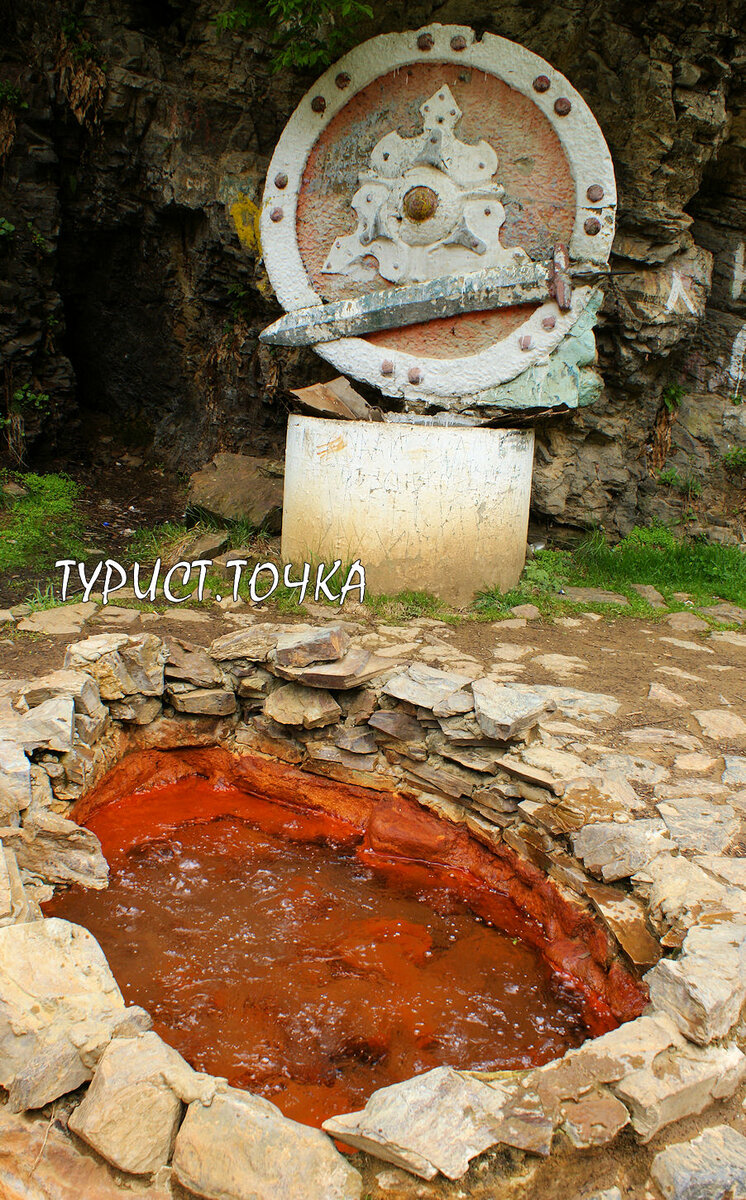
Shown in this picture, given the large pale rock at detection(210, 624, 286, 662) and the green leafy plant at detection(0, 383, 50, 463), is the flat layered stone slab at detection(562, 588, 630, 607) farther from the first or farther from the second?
the green leafy plant at detection(0, 383, 50, 463)

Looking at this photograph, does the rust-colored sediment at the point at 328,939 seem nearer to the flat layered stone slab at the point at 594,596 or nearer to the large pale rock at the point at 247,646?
the large pale rock at the point at 247,646

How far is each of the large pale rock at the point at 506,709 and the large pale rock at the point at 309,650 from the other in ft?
2.01

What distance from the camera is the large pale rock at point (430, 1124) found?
5.49ft

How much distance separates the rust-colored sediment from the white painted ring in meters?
2.46

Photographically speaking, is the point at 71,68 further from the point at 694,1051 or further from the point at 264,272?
the point at 694,1051

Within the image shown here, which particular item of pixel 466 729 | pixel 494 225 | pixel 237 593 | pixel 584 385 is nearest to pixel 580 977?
pixel 466 729

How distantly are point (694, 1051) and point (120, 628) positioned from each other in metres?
3.20

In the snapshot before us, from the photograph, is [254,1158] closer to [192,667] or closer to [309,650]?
[309,650]

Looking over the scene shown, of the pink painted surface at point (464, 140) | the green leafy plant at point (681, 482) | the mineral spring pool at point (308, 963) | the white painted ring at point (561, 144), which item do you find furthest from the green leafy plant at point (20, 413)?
the green leafy plant at point (681, 482)

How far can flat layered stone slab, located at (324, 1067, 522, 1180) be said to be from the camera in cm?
167

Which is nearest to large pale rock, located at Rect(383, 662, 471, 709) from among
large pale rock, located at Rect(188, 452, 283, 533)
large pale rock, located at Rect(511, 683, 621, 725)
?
large pale rock, located at Rect(511, 683, 621, 725)

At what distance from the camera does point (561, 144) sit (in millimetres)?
4609

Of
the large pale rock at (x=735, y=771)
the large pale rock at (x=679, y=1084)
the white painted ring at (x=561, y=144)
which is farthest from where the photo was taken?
the white painted ring at (x=561, y=144)

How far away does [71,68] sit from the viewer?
6262 millimetres
